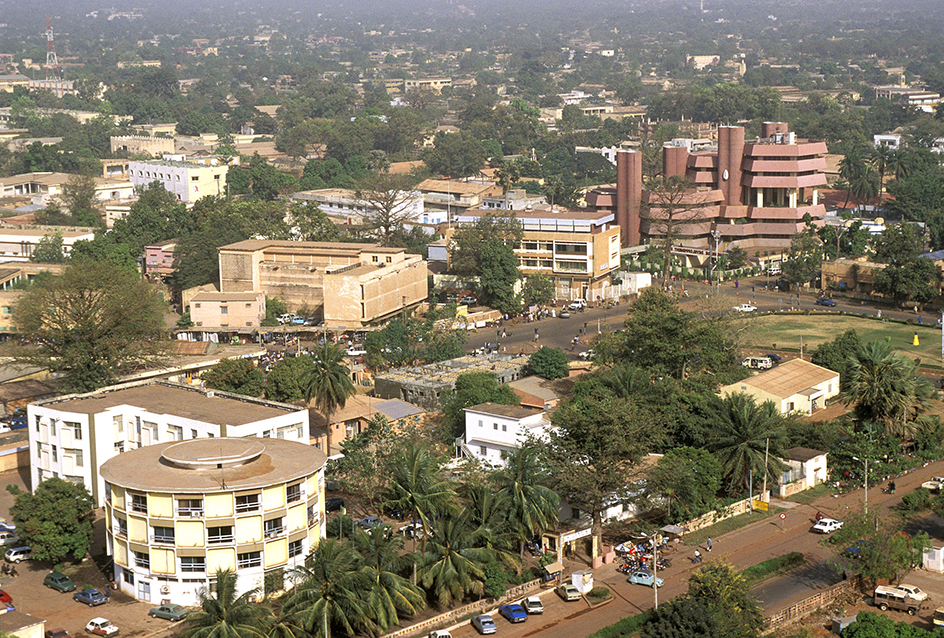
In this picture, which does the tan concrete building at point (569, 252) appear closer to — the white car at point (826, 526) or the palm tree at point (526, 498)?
the white car at point (826, 526)

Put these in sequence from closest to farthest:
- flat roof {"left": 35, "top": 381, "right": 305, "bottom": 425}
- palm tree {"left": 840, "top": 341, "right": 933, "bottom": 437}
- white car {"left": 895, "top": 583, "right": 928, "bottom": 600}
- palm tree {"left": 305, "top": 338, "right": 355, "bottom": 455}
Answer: white car {"left": 895, "top": 583, "right": 928, "bottom": 600}
flat roof {"left": 35, "top": 381, "right": 305, "bottom": 425}
palm tree {"left": 305, "top": 338, "right": 355, "bottom": 455}
palm tree {"left": 840, "top": 341, "right": 933, "bottom": 437}

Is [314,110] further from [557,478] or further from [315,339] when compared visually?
[557,478]


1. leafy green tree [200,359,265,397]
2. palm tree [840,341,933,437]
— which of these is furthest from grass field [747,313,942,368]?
leafy green tree [200,359,265,397]

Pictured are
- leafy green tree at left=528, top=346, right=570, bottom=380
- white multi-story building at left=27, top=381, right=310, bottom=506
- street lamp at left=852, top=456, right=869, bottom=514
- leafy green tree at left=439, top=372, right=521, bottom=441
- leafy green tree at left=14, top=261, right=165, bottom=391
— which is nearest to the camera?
white multi-story building at left=27, top=381, right=310, bottom=506

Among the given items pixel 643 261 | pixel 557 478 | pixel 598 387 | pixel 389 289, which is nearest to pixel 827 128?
pixel 643 261

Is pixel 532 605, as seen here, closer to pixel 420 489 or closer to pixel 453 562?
pixel 453 562

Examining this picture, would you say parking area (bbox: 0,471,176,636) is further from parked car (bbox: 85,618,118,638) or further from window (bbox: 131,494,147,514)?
window (bbox: 131,494,147,514)

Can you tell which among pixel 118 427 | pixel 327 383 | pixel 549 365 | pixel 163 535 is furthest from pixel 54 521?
pixel 549 365
